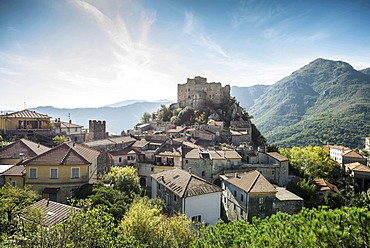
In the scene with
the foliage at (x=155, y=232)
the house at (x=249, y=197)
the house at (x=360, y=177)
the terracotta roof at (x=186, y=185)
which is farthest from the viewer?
the house at (x=360, y=177)

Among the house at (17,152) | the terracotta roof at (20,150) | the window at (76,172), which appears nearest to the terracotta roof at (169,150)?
the window at (76,172)

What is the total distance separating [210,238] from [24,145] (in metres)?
26.9

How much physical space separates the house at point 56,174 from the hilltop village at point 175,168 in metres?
0.08

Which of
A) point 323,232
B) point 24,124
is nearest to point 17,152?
point 24,124

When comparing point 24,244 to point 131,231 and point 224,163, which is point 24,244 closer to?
point 131,231

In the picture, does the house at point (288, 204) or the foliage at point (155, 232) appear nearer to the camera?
the foliage at point (155, 232)

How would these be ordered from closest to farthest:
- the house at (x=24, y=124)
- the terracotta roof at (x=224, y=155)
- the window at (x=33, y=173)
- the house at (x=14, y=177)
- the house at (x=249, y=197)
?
the house at (x=14, y=177) < the window at (x=33, y=173) < the house at (x=249, y=197) < the terracotta roof at (x=224, y=155) < the house at (x=24, y=124)

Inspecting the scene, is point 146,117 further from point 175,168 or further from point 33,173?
point 33,173

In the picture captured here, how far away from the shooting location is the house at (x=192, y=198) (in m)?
21.1

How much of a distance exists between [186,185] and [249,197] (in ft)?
28.9

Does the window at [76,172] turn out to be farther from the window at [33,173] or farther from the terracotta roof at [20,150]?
the terracotta roof at [20,150]

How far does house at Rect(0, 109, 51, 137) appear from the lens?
124 feet

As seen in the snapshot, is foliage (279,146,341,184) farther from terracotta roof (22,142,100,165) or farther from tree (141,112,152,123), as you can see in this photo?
tree (141,112,152,123)

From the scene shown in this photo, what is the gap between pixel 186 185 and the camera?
72.7 feet
